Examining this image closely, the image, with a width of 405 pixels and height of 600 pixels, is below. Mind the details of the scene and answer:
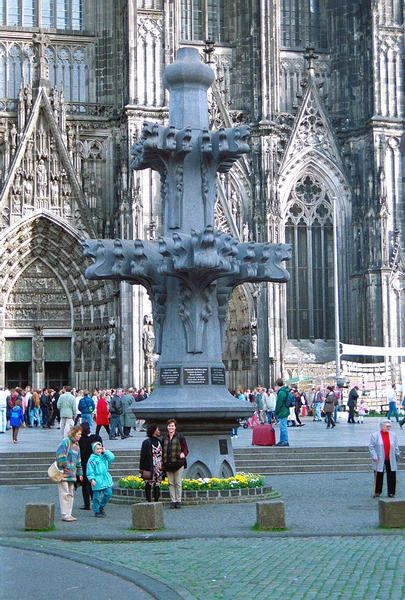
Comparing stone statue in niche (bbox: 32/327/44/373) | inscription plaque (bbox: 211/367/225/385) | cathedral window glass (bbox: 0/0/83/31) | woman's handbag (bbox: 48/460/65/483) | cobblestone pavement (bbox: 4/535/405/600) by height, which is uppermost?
cathedral window glass (bbox: 0/0/83/31)

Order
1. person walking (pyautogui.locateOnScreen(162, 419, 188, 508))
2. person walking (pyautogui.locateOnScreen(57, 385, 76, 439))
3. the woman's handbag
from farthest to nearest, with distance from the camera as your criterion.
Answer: person walking (pyautogui.locateOnScreen(57, 385, 76, 439)) < person walking (pyautogui.locateOnScreen(162, 419, 188, 508)) < the woman's handbag

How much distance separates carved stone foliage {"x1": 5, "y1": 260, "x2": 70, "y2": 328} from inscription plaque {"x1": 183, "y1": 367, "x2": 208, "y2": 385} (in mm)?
27575

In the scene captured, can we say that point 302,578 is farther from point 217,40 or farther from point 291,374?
point 217,40

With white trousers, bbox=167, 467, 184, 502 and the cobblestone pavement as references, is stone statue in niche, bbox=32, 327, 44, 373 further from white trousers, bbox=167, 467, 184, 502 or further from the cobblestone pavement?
the cobblestone pavement

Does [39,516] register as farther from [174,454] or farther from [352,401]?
[352,401]

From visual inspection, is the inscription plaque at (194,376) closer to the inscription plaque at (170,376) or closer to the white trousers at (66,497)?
the inscription plaque at (170,376)

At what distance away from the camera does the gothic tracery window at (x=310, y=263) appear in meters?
47.3

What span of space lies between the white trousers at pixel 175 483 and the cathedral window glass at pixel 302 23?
33.8 metres

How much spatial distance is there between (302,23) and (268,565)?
3933cm

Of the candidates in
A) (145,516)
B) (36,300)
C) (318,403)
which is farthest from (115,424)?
(145,516)

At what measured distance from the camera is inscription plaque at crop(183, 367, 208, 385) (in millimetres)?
19016

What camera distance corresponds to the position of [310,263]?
47469 millimetres

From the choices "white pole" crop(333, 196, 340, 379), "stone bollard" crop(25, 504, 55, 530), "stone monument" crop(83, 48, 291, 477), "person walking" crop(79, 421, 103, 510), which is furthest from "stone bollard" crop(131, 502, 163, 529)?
"white pole" crop(333, 196, 340, 379)

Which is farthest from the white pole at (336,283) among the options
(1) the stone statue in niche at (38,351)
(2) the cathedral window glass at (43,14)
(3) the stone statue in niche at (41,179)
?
(2) the cathedral window glass at (43,14)
